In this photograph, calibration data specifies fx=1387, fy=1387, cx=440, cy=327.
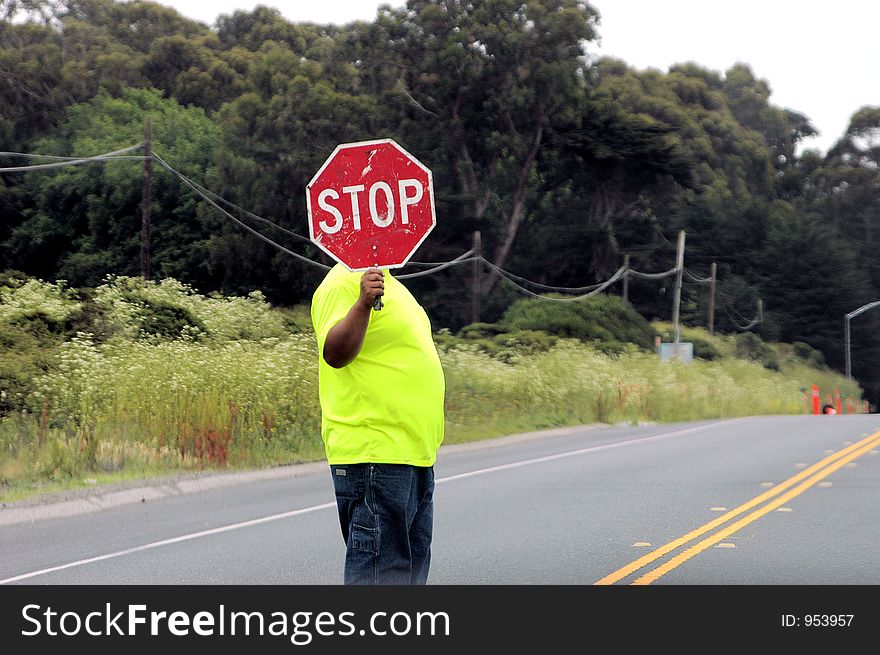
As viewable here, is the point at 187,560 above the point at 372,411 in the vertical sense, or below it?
below

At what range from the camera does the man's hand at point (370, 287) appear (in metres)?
4.81

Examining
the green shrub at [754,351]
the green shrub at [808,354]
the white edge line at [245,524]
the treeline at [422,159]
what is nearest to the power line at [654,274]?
the treeline at [422,159]

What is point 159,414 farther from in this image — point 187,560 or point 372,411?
point 372,411

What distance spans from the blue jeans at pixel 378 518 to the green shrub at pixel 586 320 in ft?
141

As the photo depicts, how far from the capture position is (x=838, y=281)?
75.4m

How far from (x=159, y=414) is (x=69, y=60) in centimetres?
6042

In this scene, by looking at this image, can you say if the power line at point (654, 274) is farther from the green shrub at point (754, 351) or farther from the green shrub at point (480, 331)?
the green shrub at point (480, 331)

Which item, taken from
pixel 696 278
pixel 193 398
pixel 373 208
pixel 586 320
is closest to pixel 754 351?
pixel 696 278

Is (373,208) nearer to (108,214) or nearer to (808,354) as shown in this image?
(108,214)

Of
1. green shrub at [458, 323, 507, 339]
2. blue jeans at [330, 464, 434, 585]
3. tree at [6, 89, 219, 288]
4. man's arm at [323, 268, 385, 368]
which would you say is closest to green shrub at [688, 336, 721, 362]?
green shrub at [458, 323, 507, 339]

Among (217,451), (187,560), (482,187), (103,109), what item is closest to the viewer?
(187,560)

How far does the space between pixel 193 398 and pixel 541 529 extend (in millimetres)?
6929

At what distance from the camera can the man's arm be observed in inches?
190

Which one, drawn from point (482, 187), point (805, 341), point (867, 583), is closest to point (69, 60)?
point (482, 187)
